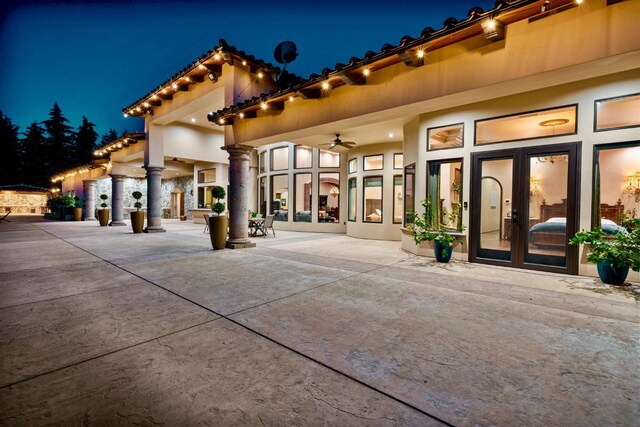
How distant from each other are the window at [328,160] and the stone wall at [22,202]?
98.7 ft

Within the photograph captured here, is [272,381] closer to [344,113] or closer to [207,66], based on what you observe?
[344,113]

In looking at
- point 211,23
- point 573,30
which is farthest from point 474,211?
point 211,23

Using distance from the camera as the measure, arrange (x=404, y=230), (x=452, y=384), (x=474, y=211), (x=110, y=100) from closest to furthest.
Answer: (x=452, y=384) < (x=474, y=211) < (x=404, y=230) < (x=110, y=100)

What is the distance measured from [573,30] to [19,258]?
10447 mm

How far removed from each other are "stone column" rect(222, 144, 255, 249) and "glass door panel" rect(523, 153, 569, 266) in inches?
256

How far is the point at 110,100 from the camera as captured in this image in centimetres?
11950

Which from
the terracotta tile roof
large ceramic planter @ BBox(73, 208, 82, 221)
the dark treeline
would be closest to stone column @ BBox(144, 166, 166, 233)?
the terracotta tile roof

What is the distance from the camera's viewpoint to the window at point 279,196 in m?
13.8

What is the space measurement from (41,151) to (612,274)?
166ft

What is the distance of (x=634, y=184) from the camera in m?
5.12

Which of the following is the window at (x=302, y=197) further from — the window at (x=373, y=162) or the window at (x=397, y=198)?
the window at (x=397, y=198)

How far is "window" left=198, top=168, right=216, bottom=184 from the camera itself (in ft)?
52.3

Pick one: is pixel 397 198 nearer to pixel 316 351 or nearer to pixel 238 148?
pixel 238 148

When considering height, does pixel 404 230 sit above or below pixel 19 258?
above
